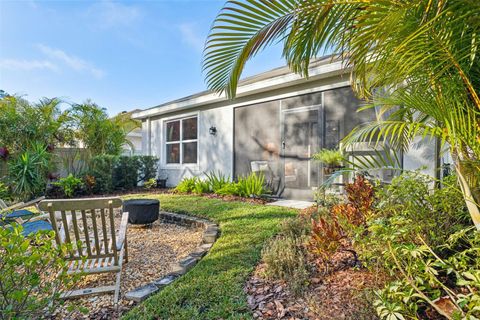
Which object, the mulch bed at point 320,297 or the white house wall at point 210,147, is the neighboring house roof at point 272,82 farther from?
the mulch bed at point 320,297

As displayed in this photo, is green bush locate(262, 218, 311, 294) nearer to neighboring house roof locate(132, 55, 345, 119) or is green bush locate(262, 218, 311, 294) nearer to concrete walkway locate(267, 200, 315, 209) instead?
neighboring house roof locate(132, 55, 345, 119)

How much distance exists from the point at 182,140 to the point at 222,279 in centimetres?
767

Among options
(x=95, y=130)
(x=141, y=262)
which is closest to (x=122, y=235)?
(x=141, y=262)

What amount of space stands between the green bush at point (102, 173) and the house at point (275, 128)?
2090 mm

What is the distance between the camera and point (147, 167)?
9.97 m

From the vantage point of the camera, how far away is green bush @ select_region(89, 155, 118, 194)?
879 cm

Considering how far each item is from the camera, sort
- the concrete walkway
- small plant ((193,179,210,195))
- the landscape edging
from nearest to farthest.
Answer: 1. the landscape edging
2. the concrete walkway
3. small plant ((193,179,210,195))

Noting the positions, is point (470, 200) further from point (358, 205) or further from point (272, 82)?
point (272, 82)

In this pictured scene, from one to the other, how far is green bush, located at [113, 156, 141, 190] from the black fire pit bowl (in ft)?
16.4

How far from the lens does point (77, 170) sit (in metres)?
9.84

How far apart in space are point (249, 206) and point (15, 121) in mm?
7782

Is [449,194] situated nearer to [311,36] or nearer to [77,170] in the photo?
[311,36]

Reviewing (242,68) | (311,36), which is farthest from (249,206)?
(311,36)

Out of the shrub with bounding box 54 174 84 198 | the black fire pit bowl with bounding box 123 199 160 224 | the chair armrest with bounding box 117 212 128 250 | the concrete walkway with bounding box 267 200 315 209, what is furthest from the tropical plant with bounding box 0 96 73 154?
the concrete walkway with bounding box 267 200 315 209
